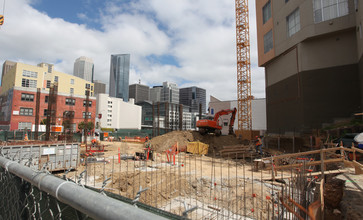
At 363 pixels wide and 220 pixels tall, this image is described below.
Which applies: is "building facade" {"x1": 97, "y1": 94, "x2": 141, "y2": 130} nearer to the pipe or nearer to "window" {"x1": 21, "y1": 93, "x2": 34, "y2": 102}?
"window" {"x1": 21, "y1": 93, "x2": 34, "y2": 102}

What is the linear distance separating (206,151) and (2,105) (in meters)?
52.0

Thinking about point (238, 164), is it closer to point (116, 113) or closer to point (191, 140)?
point (191, 140)

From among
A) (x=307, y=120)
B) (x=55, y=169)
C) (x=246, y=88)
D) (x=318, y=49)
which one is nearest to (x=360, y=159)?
(x=307, y=120)

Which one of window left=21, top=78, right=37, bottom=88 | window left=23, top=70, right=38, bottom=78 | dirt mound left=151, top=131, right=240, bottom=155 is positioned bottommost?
dirt mound left=151, top=131, right=240, bottom=155

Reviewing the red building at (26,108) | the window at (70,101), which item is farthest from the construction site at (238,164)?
the window at (70,101)

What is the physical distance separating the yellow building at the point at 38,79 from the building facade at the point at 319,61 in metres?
46.6

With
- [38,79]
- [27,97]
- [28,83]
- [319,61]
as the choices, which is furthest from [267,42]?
[28,83]

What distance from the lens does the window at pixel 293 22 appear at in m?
24.3

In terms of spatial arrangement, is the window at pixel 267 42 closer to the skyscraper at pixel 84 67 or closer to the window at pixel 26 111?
the window at pixel 26 111

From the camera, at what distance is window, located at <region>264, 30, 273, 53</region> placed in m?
29.9

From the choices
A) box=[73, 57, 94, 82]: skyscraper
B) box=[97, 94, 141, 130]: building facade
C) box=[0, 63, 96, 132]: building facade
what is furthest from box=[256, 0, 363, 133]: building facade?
box=[73, 57, 94, 82]: skyscraper

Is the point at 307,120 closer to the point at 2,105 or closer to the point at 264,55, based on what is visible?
the point at 264,55

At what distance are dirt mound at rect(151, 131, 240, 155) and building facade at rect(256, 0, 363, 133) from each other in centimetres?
782

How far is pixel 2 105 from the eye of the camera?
49188mm
